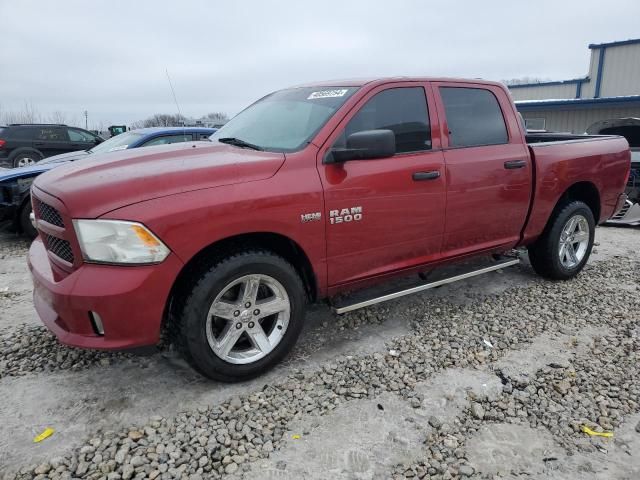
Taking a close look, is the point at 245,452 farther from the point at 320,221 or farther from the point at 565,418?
the point at 565,418

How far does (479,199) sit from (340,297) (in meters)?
1.40

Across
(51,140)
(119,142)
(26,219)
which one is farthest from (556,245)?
(51,140)

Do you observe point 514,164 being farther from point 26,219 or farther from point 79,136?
point 79,136

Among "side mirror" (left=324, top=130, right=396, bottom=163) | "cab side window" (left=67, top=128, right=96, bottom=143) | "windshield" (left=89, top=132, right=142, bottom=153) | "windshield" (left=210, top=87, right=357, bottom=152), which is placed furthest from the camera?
"cab side window" (left=67, top=128, right=96, bottom=143)

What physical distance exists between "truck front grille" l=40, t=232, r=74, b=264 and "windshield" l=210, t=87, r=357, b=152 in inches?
55.1

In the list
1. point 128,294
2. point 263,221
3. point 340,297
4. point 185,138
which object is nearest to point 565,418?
point 340,297

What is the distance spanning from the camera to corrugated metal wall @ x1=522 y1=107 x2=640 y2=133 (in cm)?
1588

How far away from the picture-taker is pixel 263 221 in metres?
2.81

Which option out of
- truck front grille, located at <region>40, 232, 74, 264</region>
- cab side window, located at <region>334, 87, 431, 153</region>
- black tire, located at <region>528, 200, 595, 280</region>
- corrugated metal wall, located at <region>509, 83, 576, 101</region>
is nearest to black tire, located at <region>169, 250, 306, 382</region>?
truck front grille, located at <region>40, 232, 74, 264</region>

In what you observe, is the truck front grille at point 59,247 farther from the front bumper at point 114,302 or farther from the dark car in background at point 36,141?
the dark car in background at point 36,141

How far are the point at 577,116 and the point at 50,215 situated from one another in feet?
60.1

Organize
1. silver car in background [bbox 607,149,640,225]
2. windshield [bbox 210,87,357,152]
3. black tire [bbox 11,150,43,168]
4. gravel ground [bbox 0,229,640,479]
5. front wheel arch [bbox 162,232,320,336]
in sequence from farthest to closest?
1. black tire [bbox 11,150,43,168]
2. silver car in background [bbox 607,149,640,225]
3. windshield [bbox 210,87,357,152]
4. front wheel arch [bbox 162,232,320,336]
5. gravel ground [bbox 0,229,640,479]

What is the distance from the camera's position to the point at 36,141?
14.7 meters

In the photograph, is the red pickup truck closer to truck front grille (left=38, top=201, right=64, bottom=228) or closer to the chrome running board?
truck front grille (left=38, top=201, right=64, bottom=228)
